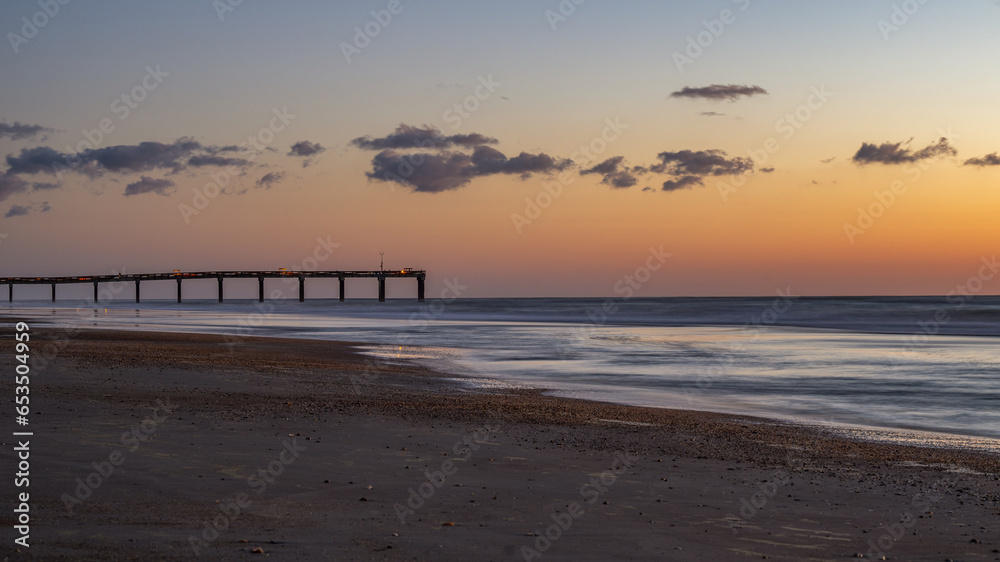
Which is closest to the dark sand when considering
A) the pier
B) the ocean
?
the ocean

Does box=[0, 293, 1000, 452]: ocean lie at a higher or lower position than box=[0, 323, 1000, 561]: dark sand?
lower

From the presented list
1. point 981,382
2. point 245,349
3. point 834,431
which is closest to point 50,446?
point 834,431

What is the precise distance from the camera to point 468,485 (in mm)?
7496

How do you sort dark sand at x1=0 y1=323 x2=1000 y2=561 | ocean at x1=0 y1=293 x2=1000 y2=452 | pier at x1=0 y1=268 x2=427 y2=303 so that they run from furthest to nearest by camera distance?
pier at x1=0 y1=268 x2=427 y2=303
ocean at x1=0 y1=293 x2=1000 y2=452
dark sand at x1=0 y1=323 x2=1000 y2=561

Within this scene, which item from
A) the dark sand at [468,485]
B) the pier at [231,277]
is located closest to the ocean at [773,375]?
the dark sand at [468,485]

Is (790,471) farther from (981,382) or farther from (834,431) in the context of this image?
(981,382)

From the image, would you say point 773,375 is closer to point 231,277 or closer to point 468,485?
point 468,485

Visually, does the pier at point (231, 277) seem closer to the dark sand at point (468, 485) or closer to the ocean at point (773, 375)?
the ocean at point (773, 375)

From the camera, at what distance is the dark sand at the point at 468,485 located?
5.77 metres

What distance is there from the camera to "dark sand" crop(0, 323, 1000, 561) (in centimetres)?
577

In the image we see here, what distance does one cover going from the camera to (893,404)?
17156mm

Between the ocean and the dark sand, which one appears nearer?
the dark sand

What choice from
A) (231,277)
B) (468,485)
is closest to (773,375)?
(468,485)

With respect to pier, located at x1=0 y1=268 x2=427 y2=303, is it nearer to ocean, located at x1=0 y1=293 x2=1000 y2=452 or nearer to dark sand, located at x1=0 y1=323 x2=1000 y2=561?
ocean, located at x1=0 y1=293 x2=1000 y2=452
